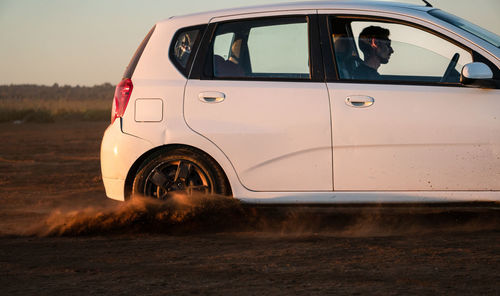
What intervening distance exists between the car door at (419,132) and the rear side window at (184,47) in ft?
3.89

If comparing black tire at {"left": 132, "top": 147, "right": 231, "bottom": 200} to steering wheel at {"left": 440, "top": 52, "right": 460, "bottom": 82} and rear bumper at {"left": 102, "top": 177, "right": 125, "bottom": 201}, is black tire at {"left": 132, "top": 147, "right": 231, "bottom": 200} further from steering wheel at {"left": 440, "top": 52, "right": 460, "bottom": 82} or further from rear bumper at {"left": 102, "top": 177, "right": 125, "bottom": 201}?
steering wheel at {"left": 440, "top": 52, "right": 460, "bottom": 82}

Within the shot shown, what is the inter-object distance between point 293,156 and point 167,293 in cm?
211

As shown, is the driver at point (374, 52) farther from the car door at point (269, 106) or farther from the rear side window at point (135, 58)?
the rear side window at point (135, 58)

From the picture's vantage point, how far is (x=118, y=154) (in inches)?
259

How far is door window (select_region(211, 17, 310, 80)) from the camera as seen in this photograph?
21.1 ft

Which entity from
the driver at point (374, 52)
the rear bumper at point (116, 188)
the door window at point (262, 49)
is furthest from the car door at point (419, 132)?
the rear bumper at point (116, 188)

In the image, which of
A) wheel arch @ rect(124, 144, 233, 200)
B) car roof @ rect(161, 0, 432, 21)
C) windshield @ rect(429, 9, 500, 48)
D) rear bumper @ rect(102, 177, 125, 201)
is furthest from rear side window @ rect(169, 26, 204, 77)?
windshield @ rect(429, 9, 500, 48)

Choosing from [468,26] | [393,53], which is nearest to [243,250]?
[393,53]

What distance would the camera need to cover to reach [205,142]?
6445mm

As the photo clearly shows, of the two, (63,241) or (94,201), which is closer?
(63,241)

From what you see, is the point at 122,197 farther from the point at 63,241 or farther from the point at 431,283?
the point at 431,283

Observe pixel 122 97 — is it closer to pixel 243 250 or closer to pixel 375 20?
pixel 243 250

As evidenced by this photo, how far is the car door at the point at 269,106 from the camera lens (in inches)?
248

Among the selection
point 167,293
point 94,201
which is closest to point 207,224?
point 167,293
